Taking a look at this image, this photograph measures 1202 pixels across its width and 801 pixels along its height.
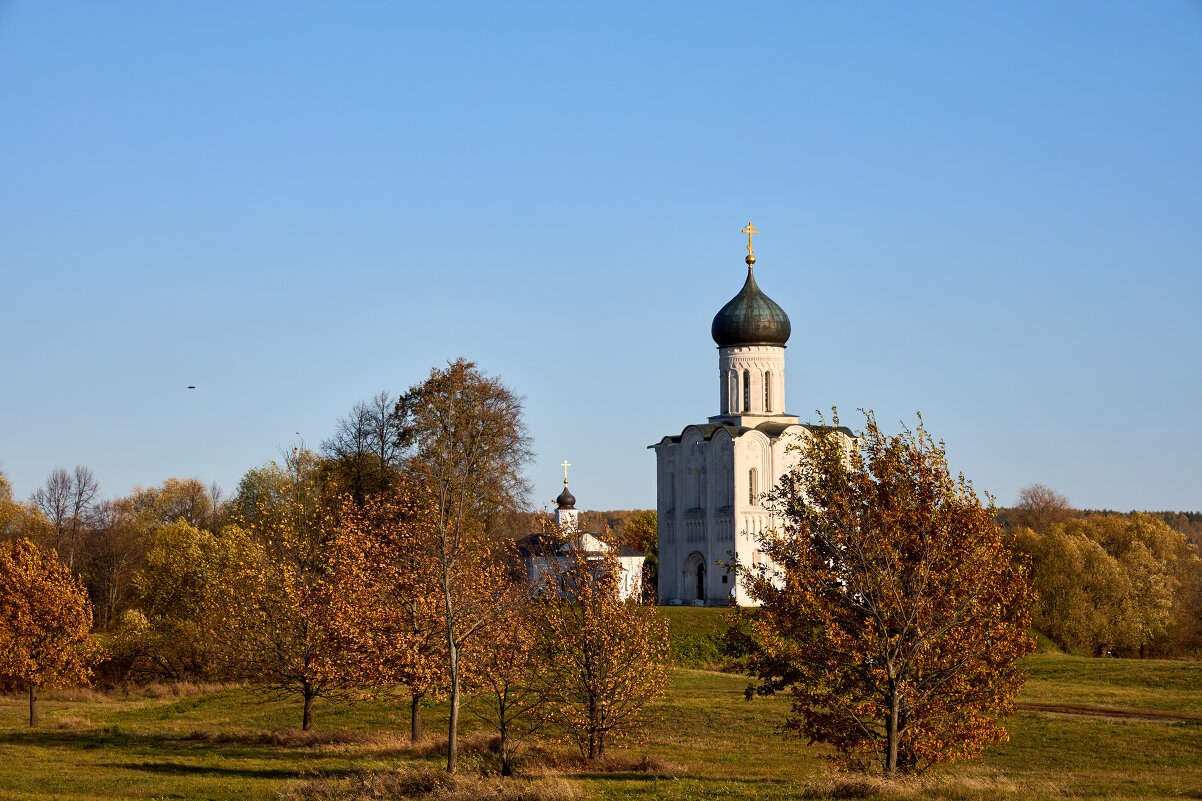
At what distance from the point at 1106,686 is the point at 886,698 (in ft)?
69.9

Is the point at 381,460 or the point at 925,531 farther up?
the point at 381,460

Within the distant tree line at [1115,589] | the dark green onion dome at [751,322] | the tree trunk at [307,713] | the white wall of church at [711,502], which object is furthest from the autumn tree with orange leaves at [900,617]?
the distant tree line at [1115,589]

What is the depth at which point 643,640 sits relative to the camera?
23.1 meters

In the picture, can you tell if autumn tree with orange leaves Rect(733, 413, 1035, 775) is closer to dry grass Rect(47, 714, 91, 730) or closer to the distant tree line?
dry grass Rect(47, 714, 91, 730)

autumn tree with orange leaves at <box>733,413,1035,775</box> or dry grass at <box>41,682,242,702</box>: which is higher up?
autumn tree with orange leaves at <box>733,413,1035,775</box>

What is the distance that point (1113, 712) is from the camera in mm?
30078

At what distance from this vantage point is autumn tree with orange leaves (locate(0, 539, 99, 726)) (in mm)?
31156

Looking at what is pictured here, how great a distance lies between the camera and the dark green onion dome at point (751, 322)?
192 feet

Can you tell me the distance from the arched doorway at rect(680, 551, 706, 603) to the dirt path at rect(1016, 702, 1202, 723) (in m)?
28.1

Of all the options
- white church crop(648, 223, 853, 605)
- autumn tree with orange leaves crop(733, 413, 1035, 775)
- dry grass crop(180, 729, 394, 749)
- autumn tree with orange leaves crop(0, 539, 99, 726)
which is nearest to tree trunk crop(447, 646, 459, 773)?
autumn tree with orange leaves crop(733, 413, 1035, 775)

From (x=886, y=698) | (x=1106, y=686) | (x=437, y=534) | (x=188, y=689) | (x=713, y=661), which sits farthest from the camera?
(x=713, y=661)

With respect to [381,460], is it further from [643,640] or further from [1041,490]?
[1041,490]

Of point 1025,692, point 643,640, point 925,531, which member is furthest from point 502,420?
point 925,531

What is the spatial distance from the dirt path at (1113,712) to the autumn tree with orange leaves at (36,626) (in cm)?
2355
